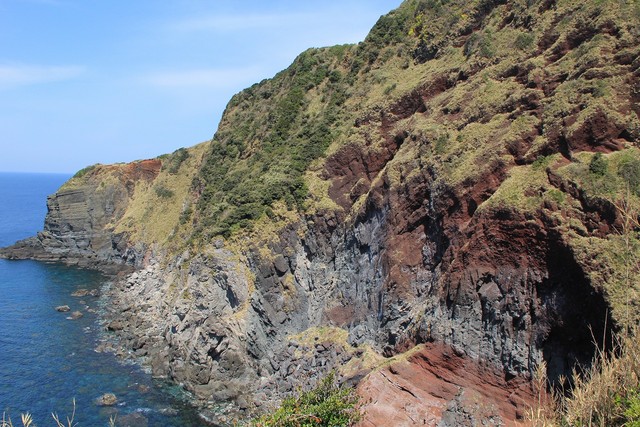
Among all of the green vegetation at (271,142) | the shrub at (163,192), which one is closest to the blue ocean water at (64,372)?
the green vegetation at (271,142)

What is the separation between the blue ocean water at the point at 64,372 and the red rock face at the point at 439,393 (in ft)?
54.4

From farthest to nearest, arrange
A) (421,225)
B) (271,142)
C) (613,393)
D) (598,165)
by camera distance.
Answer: (271,142) < (421,225) < (598,165) < (613,393)

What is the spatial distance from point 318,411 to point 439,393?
31.7 ft

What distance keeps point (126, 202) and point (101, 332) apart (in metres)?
45.9

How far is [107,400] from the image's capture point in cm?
4094

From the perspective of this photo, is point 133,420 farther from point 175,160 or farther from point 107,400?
point 175,160

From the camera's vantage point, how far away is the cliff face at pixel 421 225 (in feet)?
93.9

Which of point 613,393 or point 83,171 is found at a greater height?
point 83,171

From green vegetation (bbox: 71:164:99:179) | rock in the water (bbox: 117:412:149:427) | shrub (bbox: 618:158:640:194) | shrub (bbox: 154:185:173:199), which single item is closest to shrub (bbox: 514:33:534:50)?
shrub (bbox: 618:158:640:194)

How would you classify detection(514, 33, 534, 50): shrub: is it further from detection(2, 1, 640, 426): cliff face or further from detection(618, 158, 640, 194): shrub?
detection(618, 158, 640, 194): shrub

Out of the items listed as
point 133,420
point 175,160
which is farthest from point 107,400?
point 175,160

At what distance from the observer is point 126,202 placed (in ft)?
318

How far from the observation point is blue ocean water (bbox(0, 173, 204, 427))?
39.5 meters

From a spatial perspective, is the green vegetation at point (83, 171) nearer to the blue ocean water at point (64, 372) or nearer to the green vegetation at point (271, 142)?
the blue ocean water at point (64, 372)
